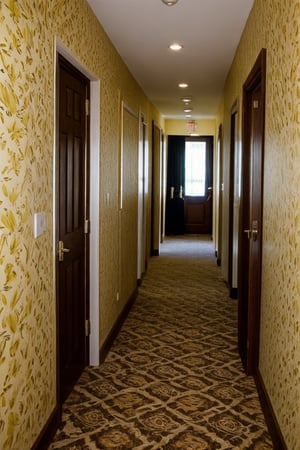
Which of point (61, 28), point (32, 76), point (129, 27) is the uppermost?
point (129, 27)

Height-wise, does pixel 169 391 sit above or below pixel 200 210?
below

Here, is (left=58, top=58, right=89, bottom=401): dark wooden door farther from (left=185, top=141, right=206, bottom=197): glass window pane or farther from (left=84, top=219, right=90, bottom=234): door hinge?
(left=185, top=141, right=206, bottom=197): glass window pane

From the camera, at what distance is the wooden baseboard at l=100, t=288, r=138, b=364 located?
4004 mm

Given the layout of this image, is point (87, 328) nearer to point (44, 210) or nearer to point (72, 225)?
point (72, 225)

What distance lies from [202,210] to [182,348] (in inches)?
337

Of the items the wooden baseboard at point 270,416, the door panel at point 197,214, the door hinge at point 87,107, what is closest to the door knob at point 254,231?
the wooden baseboard at point 270,416

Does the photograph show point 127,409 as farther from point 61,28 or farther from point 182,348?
point 61,28

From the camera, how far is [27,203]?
2.25 metres

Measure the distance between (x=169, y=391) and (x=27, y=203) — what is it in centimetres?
178

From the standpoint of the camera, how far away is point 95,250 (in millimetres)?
3812

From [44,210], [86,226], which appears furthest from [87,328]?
[44,210]

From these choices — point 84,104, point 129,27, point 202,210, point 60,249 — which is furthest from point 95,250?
point 202,210

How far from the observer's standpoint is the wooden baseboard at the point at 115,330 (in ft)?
13.1

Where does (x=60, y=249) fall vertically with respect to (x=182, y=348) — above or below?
above
